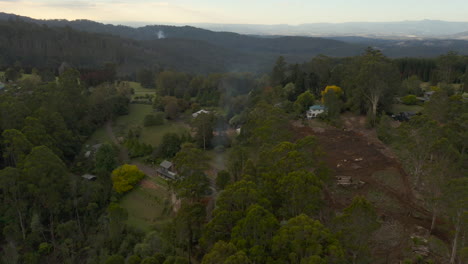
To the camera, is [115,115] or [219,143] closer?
[219,143]

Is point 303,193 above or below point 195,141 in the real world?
above

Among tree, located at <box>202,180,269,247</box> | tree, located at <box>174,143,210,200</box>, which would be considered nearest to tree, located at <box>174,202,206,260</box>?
tree, located at <box>174,143,210,200</box>

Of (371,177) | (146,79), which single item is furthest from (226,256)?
(146,79)

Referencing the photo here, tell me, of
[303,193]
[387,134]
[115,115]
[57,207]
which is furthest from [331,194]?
[115,115]

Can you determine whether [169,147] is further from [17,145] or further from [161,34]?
[161,34]

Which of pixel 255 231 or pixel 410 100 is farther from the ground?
pixel 410 100

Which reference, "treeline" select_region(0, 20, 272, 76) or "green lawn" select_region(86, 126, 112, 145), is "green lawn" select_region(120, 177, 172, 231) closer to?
"green lawn" select_region(86, 126, 112, 145)

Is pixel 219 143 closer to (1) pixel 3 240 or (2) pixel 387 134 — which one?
(2) pixel 387 134
